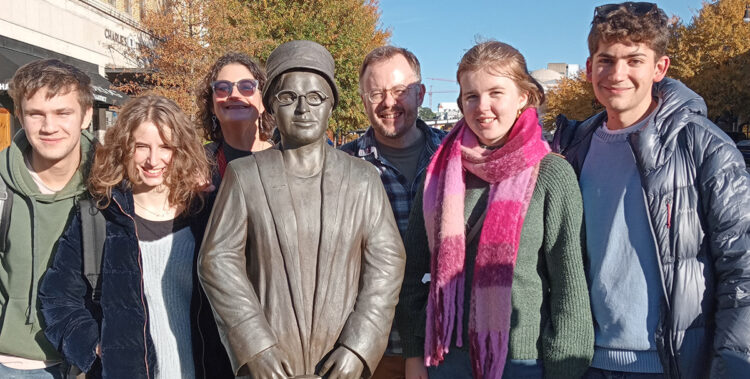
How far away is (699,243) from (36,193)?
280cm

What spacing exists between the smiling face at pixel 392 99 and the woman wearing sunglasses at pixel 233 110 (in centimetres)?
75

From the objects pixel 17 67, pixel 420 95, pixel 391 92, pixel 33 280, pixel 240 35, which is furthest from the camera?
pixel 240 35

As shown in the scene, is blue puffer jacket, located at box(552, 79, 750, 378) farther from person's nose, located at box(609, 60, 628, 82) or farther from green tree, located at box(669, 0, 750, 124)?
green tree, located at box(669, 0, 750, 124)

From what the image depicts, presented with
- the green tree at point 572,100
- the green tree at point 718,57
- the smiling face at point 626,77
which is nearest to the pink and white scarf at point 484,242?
the smiling face at point 626,77

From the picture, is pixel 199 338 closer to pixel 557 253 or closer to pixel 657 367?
pixel 557 253

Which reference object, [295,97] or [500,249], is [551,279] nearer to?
[500,249]

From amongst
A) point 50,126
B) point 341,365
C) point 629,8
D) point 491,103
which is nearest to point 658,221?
point 491,103

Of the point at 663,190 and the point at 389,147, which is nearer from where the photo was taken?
the point at 663,190

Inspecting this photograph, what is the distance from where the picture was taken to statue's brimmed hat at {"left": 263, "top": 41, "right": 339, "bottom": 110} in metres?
2.29

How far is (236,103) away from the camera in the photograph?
361 cm

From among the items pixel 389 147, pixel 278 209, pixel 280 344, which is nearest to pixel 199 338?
pixel 280 344

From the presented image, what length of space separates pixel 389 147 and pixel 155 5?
60.9 ft

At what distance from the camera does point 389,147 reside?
3453 mm

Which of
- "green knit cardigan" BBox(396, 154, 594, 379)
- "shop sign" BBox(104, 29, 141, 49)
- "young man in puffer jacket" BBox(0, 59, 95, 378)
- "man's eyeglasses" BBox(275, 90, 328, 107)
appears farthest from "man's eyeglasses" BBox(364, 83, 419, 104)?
"shop sign" BBox(104, 29, 141, 49)
